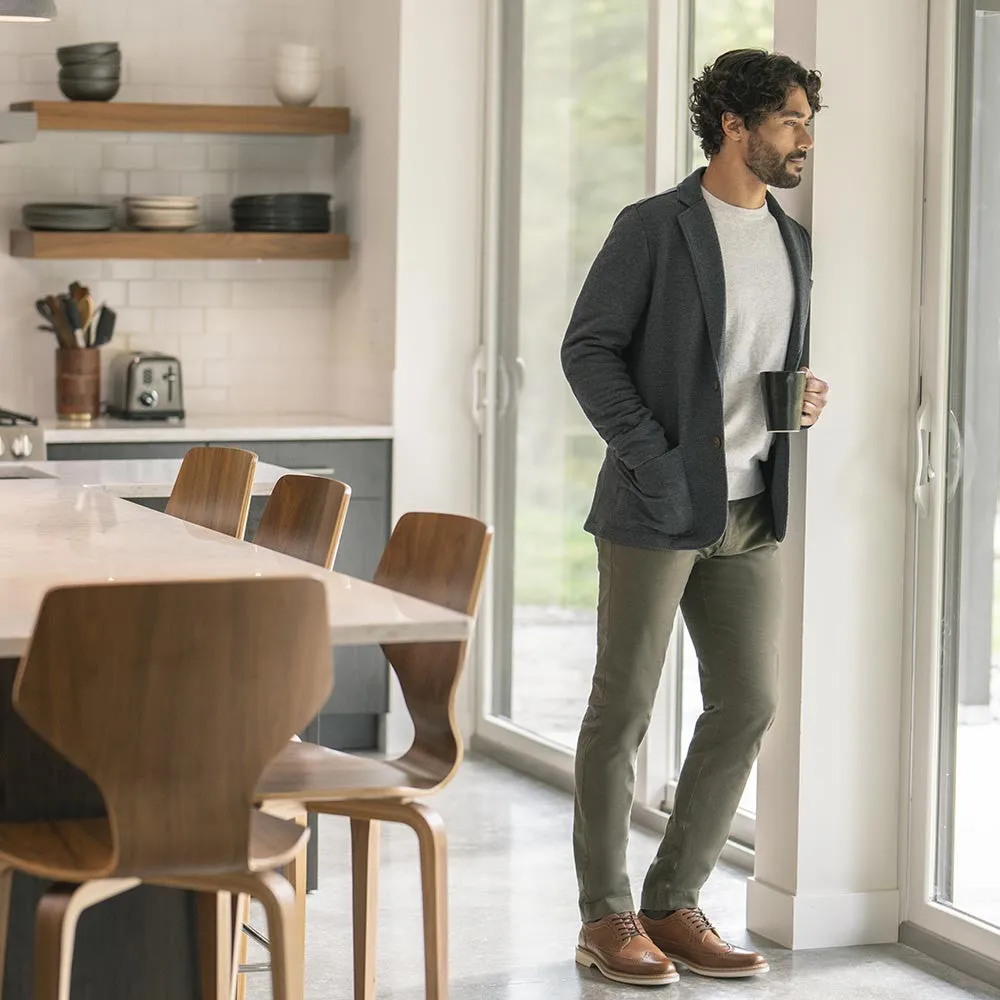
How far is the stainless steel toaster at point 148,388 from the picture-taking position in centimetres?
601

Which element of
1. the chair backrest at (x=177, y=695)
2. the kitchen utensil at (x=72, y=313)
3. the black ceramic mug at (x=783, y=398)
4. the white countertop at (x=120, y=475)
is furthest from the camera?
the kitchen utensil at (x=72, y=313)

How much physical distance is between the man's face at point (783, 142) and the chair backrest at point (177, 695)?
1.78 meters

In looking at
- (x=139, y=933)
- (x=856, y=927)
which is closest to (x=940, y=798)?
(x=856, y=927)

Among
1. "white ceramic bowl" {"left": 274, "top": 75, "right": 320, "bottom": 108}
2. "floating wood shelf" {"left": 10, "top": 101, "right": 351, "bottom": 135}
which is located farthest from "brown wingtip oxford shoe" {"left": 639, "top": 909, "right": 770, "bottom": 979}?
"white ceramic bowl" {"left": 274, "top": 75, "right": 320, "bottom": 108}

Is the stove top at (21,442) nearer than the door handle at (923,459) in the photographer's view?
No

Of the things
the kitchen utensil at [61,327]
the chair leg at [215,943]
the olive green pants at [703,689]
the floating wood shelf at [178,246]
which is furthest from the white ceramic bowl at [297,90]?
the chair leg at [215,943]

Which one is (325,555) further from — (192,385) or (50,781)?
(192,385)

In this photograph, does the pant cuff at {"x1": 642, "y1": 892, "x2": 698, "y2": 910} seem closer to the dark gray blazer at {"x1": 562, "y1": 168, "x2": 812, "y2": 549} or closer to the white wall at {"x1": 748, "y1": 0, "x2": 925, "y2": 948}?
the white wall at {"x1": 748, "y1": 0, "x2": 925, "y2": 948}

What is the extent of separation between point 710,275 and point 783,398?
0.29 metres

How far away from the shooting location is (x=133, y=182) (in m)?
6.27

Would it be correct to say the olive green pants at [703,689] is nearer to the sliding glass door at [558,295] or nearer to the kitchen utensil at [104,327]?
the sliding glass door at [558,295]

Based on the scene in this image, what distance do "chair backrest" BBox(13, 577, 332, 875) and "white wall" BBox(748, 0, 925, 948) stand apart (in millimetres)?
1934

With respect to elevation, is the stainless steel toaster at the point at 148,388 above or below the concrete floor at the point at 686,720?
above

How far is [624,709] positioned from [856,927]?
2.63 ft
